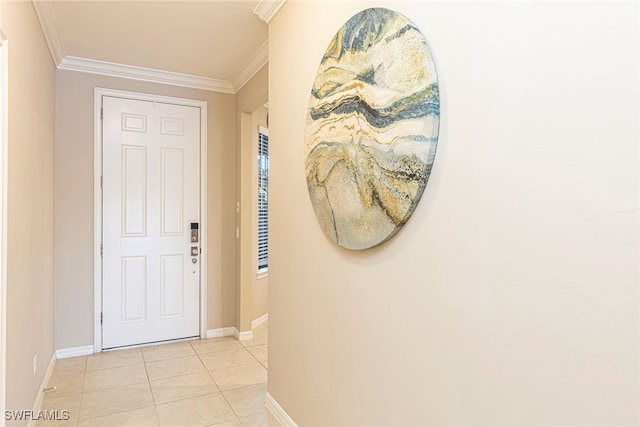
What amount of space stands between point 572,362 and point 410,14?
3.92ft

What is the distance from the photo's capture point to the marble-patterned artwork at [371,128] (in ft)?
4.41

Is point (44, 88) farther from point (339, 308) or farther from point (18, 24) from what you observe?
point (339, 308)

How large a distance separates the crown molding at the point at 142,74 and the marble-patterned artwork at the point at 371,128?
2327 millimetres

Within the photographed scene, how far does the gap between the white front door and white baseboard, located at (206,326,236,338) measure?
0.51 ft

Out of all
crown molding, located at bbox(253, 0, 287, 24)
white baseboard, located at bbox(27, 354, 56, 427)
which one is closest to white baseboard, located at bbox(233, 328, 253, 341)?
white baseboard, located at bbox(27, 354, 56, 427)

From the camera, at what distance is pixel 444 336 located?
1.29 m

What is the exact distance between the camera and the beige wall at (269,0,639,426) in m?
0.87

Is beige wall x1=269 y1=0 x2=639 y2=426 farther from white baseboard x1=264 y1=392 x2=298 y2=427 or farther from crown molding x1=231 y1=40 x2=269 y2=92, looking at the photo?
crown molding x1=231 y1=40 x2=269 y2=92

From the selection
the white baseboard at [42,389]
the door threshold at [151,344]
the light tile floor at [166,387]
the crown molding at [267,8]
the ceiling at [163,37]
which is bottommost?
the light tile floor at [166,387]

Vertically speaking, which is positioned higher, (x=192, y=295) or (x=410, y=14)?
(x=410, y=14)

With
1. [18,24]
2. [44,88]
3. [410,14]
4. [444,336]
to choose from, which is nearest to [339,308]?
[444,336]

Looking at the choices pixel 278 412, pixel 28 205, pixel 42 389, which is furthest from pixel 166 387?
pixel 28 205

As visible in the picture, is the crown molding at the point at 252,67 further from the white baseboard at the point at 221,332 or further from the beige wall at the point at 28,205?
the white baseboard at the point at 221,332

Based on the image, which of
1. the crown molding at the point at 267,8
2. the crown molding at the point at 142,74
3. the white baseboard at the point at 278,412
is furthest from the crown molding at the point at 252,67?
the white baseboard at the point at 278,412
